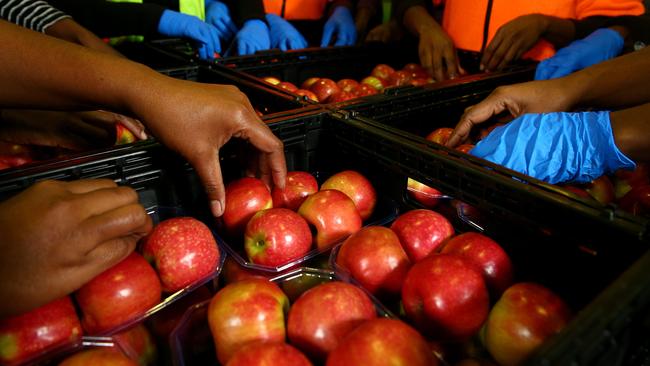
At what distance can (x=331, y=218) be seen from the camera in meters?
1.11

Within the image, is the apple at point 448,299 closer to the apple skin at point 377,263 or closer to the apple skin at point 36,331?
the apple skin at point 377,263

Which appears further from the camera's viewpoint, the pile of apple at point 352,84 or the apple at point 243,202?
the pile of apple at point 352,84

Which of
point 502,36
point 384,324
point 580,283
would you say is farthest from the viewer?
point 502,36

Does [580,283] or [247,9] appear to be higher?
[247,9]

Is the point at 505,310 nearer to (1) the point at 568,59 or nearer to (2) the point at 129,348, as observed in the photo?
(2) the point at 129,348

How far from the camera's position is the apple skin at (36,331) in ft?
2.31

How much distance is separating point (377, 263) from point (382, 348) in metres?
0.30

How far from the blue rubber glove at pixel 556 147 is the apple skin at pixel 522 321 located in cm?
58

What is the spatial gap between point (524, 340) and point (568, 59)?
1.87 metres

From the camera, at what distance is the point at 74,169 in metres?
1.00

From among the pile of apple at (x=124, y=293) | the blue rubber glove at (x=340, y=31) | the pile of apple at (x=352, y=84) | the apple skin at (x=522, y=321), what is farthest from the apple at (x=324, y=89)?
the apple skin at (x=522, y=321)

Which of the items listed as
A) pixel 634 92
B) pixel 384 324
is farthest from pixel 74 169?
pixel 634 92

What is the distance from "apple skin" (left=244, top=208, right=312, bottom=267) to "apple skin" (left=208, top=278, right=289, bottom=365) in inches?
7.0

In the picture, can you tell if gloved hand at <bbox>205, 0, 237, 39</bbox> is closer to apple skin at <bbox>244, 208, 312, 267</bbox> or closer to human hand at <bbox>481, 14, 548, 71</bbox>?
human hand at <bbox>481, 14, 548, 71</bbox>
